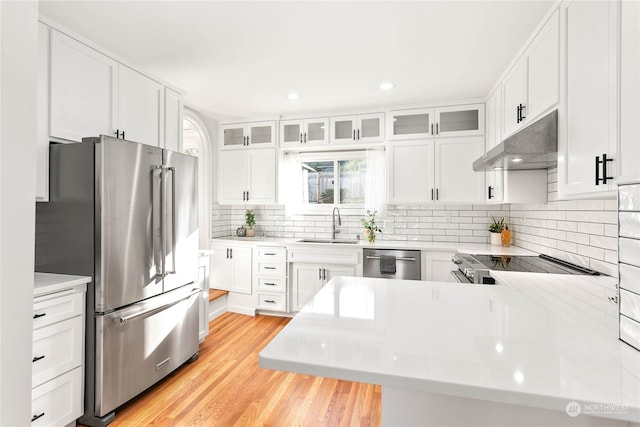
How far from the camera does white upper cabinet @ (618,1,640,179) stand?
1072 millimetres

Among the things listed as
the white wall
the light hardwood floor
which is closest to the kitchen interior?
the white wall

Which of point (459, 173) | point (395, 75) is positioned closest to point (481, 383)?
point (395, 75)

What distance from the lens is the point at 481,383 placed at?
72 centimetres

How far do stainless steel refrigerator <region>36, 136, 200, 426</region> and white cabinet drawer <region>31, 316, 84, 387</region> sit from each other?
0.21 ft

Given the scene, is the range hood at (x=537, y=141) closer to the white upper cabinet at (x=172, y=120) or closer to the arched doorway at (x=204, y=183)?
the white upper cabinet at (x=172, y=120)

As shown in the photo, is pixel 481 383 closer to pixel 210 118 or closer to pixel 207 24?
pixel 207 24

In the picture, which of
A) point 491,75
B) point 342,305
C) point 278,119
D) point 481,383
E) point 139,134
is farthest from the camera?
point 278,119

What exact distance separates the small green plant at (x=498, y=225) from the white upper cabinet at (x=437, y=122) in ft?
3.15

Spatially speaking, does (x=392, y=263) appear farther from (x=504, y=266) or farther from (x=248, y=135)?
(x=248, y=135)

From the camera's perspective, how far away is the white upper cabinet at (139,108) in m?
2.47

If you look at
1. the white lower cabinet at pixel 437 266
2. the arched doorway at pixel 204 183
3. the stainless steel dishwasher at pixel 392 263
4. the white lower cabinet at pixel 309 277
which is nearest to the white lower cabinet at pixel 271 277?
the white lower cabinet at pixel 309 277

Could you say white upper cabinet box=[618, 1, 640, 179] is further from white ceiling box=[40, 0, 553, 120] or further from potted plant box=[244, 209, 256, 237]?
potted plant box=[244, 209, 256, 237]

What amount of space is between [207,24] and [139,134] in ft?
3.49

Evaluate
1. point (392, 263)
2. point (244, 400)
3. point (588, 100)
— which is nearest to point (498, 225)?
point (392, 263)
